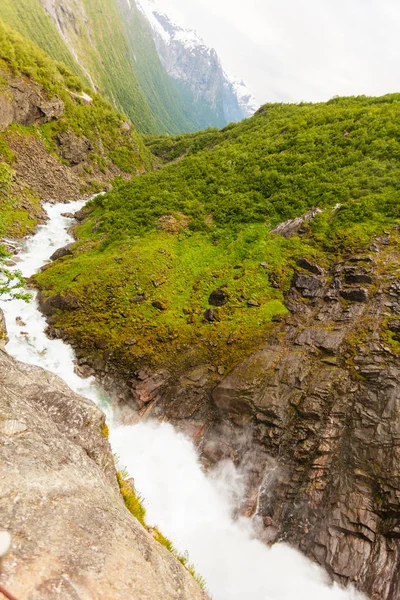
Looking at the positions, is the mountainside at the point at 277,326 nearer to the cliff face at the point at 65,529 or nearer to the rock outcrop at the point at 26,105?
the cliff face at the point at 65,529

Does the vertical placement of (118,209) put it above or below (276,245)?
below

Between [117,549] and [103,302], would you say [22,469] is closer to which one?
[117,549]

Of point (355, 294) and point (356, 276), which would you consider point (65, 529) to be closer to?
point (355, 294)

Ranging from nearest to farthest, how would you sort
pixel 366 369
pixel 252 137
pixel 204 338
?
pixel 366 369
pixel 204 338
pixel 252 137

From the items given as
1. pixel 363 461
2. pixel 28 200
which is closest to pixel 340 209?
pixel 363 461

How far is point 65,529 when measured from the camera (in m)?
6.18

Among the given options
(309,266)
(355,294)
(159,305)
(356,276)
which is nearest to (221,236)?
(309,266)

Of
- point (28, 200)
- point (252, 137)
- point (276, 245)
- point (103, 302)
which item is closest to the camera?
point (103, 302)

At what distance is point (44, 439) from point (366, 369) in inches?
633

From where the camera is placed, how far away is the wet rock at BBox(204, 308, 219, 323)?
21.9 metres

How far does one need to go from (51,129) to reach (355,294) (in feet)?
164

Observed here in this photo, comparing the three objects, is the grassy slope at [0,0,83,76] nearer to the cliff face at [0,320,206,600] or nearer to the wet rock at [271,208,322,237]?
the wet rock at [271,208,322,237]

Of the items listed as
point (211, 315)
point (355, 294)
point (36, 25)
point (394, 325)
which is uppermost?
point (36, 25)

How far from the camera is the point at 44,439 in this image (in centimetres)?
816
